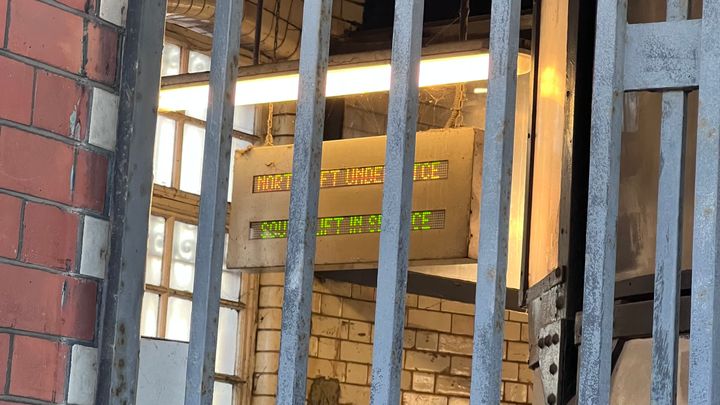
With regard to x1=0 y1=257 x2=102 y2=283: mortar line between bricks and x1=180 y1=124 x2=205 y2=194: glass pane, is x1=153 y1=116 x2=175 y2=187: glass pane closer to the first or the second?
x1=180 y1=124 x2=205 y2=194: glass pane

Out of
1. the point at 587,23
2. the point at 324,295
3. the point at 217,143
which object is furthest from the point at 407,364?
the point at 217,143

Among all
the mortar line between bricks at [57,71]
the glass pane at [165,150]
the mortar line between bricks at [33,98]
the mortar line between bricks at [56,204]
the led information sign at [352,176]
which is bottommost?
the mortar line between bricks at [56,204]

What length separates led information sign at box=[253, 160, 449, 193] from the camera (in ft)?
16.9

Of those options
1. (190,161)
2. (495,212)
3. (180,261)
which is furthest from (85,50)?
(190,161)

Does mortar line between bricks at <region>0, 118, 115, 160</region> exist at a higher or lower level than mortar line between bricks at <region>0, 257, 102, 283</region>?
higher

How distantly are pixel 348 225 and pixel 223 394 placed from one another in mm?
1773

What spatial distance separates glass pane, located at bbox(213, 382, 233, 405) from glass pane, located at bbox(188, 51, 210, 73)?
5.43ft

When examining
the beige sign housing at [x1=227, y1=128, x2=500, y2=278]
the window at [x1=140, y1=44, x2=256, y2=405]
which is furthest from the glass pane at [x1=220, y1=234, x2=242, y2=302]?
the beige sign housing at [x1=227, y1=128, x2=500, y2=278]

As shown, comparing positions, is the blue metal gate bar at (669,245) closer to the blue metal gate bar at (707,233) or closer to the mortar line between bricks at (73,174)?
the blue metal gate bar at (707,233)

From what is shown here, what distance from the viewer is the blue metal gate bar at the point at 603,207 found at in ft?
4.20

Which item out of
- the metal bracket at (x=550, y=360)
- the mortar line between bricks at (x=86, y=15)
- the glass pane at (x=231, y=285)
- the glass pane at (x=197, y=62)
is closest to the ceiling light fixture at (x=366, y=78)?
the metal bracket at (x=550, y=360)

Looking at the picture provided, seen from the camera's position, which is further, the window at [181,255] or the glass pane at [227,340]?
the glass pane at [227,340]

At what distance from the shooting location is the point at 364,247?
528 centimetres

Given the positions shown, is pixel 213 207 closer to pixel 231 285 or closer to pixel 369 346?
pixel 231 285
